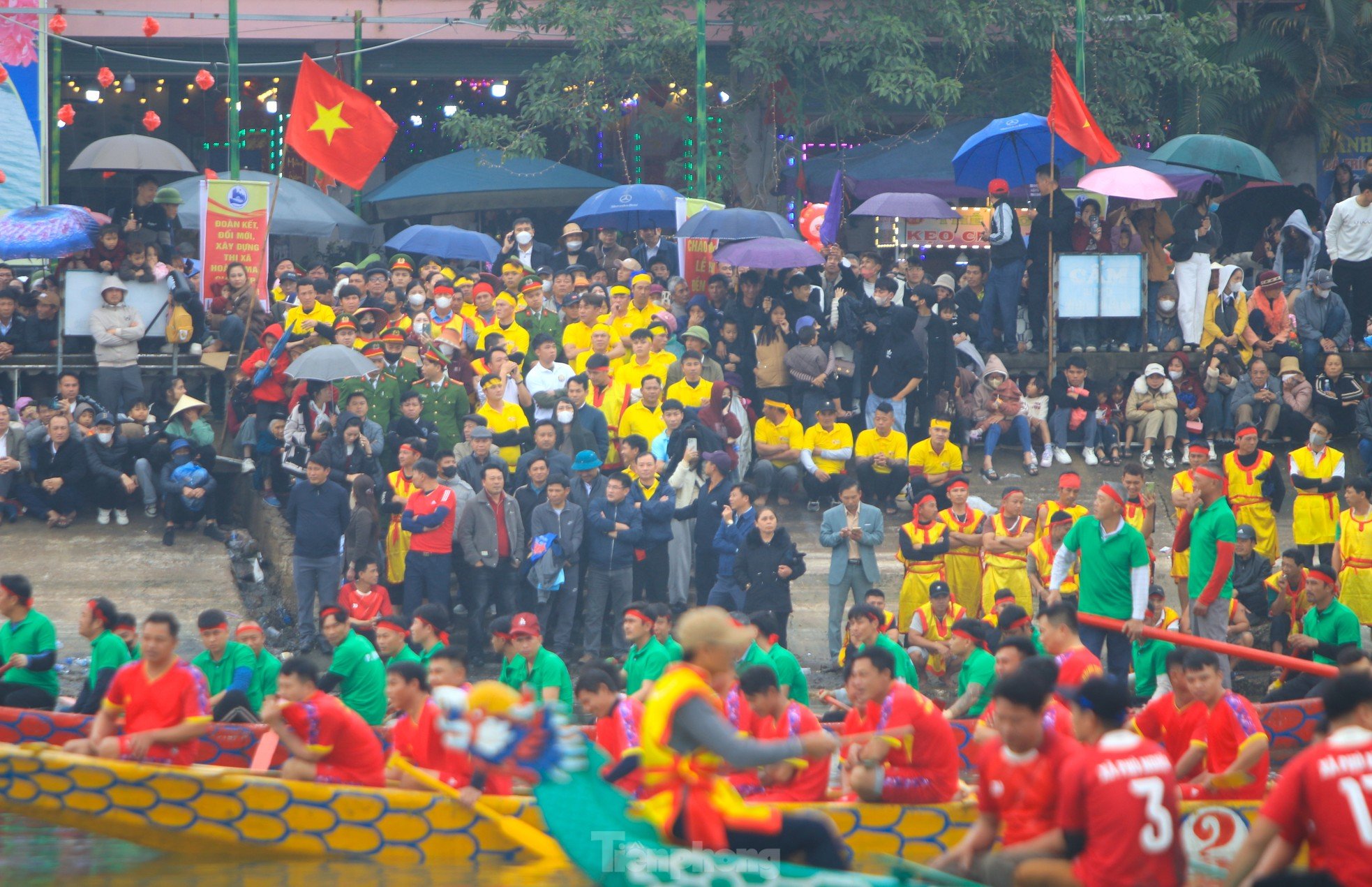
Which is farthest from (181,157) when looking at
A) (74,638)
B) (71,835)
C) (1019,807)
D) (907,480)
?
(1019,807)

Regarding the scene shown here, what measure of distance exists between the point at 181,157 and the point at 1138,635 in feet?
38.4

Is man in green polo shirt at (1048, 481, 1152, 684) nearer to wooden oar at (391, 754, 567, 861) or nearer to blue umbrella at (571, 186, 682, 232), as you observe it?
wooden oar at (391, 754, 567, 861)

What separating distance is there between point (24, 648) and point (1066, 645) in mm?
6575

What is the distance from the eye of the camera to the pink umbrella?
15.3m

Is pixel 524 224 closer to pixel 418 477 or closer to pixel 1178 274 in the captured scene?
pixel 418 477

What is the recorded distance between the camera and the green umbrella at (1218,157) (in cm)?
1592

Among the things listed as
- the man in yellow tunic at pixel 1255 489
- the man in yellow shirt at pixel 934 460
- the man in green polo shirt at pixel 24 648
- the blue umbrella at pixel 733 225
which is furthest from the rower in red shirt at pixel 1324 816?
the blue umbrella at pixel 733 225

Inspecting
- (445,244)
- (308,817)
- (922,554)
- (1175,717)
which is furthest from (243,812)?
(445,244)

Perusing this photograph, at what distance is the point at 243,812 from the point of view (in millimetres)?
8148

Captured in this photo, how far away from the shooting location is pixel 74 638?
12336mm

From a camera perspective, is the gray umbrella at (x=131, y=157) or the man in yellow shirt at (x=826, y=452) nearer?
the man in yellow shirt at (x=826, y=452)

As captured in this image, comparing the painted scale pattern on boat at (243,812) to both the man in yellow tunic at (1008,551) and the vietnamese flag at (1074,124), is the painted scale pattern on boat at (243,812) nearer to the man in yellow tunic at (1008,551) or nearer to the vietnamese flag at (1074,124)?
the man in yellow tunic at (1008,551)

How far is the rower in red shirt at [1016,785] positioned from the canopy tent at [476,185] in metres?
14.9

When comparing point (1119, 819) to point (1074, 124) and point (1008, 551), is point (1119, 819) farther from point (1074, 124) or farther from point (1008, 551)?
point (1074, 124)
